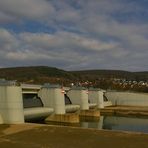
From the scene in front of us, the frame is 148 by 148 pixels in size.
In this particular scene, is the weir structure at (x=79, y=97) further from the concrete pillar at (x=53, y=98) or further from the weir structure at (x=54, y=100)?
the concrete pillar at (x=53, y=98)

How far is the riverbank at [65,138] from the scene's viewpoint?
33706 millimetres

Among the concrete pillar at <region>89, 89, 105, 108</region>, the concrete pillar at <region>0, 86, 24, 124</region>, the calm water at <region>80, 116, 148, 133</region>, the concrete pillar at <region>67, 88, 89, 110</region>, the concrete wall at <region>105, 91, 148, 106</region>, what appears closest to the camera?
the concrete pillar at <region>0, 86, 24, 124</region>

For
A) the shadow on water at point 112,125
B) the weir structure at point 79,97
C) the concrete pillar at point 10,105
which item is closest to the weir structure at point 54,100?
the shadow on water at point 112,125

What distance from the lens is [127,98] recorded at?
358ft

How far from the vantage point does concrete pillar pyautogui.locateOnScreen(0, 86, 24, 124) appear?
5094cm

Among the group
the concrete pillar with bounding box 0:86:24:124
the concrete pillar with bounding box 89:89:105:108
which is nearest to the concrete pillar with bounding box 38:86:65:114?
the concrete pillar with bounding box 0:86:24:124

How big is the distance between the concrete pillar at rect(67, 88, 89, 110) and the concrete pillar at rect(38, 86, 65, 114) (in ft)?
41.6

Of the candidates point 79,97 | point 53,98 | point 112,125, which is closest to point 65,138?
point 112,125

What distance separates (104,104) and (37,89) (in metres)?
35.3

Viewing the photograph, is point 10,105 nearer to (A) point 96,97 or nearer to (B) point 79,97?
(B) point 79,97

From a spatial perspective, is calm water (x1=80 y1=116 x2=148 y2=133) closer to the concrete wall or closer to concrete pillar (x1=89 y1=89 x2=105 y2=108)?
concrete pillar (x1=89 y1=89 x2=105 y2=108)

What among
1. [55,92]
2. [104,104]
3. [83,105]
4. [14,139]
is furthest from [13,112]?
[104,104]

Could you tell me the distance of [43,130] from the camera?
4347cm

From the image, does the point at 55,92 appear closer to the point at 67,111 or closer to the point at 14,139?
the point at 67,111
